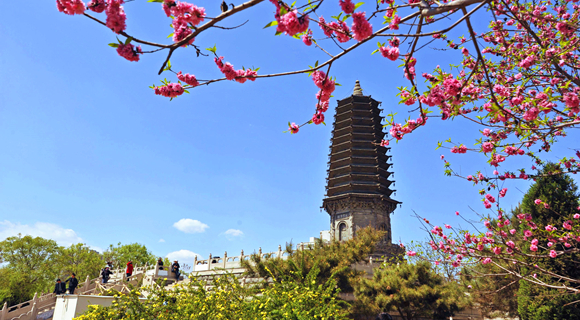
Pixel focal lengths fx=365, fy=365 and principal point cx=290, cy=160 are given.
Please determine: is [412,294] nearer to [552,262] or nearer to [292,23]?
[552,262]

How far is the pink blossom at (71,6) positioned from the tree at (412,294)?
1297cm

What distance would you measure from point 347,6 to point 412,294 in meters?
13.0

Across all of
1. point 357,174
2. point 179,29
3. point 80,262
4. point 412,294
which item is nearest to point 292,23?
point 179,29

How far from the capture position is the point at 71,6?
3.32 meters

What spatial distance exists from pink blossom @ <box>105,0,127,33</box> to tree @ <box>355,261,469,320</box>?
41.9 feet

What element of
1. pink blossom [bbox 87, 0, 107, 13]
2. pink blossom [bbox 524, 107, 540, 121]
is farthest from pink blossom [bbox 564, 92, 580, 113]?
pink blossom [bbox 87, 0, 107, 13]

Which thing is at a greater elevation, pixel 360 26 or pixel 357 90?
pixel 357 90

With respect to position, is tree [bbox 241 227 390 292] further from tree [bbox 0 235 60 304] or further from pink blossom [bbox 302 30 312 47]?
tree [bbox 0 235 60 304]

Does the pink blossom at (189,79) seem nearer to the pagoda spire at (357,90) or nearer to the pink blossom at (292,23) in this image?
the pink blossom at (292,23)

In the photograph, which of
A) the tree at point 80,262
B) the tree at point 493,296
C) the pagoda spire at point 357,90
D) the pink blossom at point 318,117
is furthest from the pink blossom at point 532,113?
Result: the tree at point 80,262

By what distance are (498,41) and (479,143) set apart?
2193mm

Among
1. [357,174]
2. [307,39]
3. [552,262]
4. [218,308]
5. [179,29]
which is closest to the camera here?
[179,29]

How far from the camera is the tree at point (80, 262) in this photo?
131ft

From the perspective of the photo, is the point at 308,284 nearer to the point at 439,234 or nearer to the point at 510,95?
the point at 439,234
